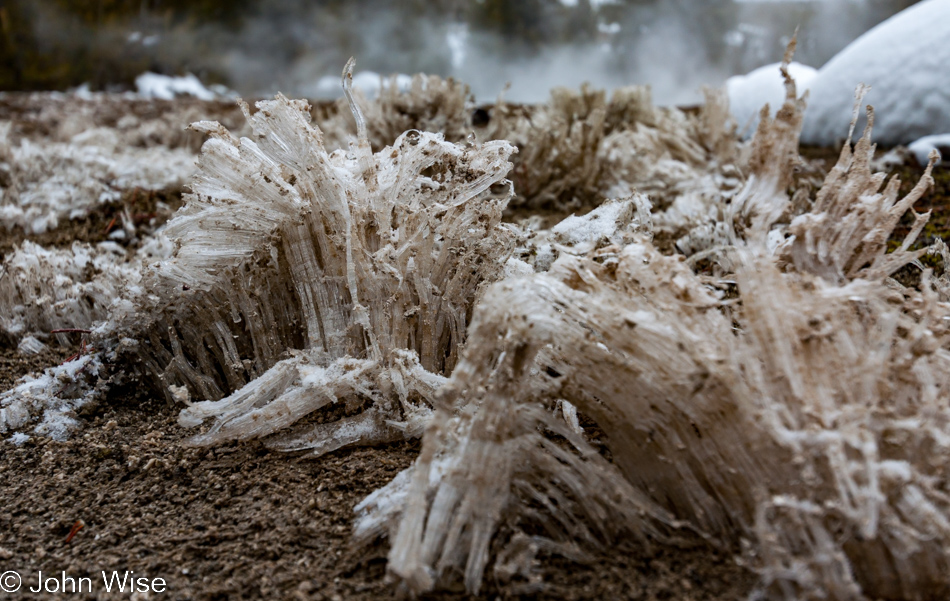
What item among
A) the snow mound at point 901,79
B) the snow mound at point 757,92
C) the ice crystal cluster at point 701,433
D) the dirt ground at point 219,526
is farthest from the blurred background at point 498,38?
the ice crystal cluster at point 701,433

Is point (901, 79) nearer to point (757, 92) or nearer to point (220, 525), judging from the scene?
point (757, 92)

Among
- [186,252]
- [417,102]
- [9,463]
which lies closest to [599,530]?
[186,252]

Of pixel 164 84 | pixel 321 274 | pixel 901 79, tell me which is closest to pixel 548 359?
pixel 321 274

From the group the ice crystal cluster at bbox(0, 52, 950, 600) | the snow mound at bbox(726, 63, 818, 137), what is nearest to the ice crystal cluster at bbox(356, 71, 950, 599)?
the ice crystal cluster at bbox(0, 52, 950, 600)

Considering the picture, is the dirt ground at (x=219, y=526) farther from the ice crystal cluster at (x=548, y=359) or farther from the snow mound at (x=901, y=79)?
the snow mound at (x=901, y=79)

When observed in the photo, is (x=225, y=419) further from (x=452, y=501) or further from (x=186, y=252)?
(x=452, y=501)

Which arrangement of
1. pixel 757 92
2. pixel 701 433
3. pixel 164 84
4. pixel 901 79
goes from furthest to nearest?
1. pixel 164 84
2. pixel 757 92
3. pixel 901 79
4. pixel 701 433

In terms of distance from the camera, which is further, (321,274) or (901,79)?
(901,79)
